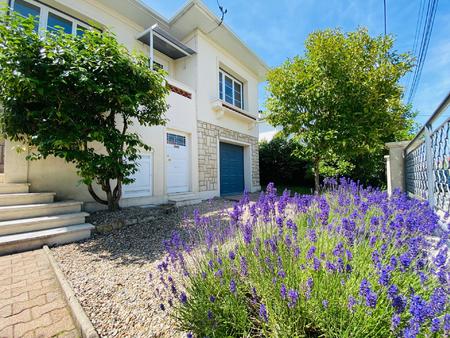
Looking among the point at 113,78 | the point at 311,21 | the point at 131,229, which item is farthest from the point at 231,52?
the point at 131,229

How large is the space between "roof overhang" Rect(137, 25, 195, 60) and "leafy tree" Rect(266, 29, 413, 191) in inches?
138

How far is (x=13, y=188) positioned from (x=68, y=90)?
6.82 ft

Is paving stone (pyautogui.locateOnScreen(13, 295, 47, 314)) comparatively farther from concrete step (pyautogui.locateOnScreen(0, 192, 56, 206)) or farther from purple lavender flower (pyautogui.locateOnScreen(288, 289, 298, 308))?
concrete step (pyautogui.locateOnScreen(0, 192, 56, 206))

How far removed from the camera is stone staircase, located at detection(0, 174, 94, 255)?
9.88 feet

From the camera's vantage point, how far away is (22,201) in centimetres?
367

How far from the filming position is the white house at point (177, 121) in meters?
4.17

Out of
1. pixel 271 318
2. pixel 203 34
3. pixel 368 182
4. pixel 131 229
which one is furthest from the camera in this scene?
pixel 368 182

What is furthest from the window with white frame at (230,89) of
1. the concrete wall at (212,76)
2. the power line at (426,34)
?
the power line at (426,34)

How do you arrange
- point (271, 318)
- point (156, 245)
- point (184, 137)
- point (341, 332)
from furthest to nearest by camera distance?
point (184, 137) → point (156, 245) → point (271, 318) → point (341, 332)

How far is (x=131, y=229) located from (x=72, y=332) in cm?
238

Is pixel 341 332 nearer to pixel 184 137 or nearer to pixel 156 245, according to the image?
pixel 156 245

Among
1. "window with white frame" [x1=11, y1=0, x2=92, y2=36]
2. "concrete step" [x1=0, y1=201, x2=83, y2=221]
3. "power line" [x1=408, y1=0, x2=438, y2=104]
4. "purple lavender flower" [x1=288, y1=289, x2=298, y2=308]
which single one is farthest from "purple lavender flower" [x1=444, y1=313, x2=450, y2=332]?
"power line" [x1=408, y1=0, x2=438, y2=104]

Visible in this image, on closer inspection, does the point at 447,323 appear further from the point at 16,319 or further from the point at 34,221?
the point at 34,221

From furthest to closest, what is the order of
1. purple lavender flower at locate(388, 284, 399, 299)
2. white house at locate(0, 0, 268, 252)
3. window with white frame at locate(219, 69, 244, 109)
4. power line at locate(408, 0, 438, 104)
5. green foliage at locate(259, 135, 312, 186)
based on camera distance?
green foliage at locate(259, 135, 312, 186) → window with white frame at locate(219, 69, 244, 109) → power line at locate(408, 0, 438, 104) → white house at locate(0, 0, 268, 252) → purple lavender flower at locate(388, 284, 399, 299)
